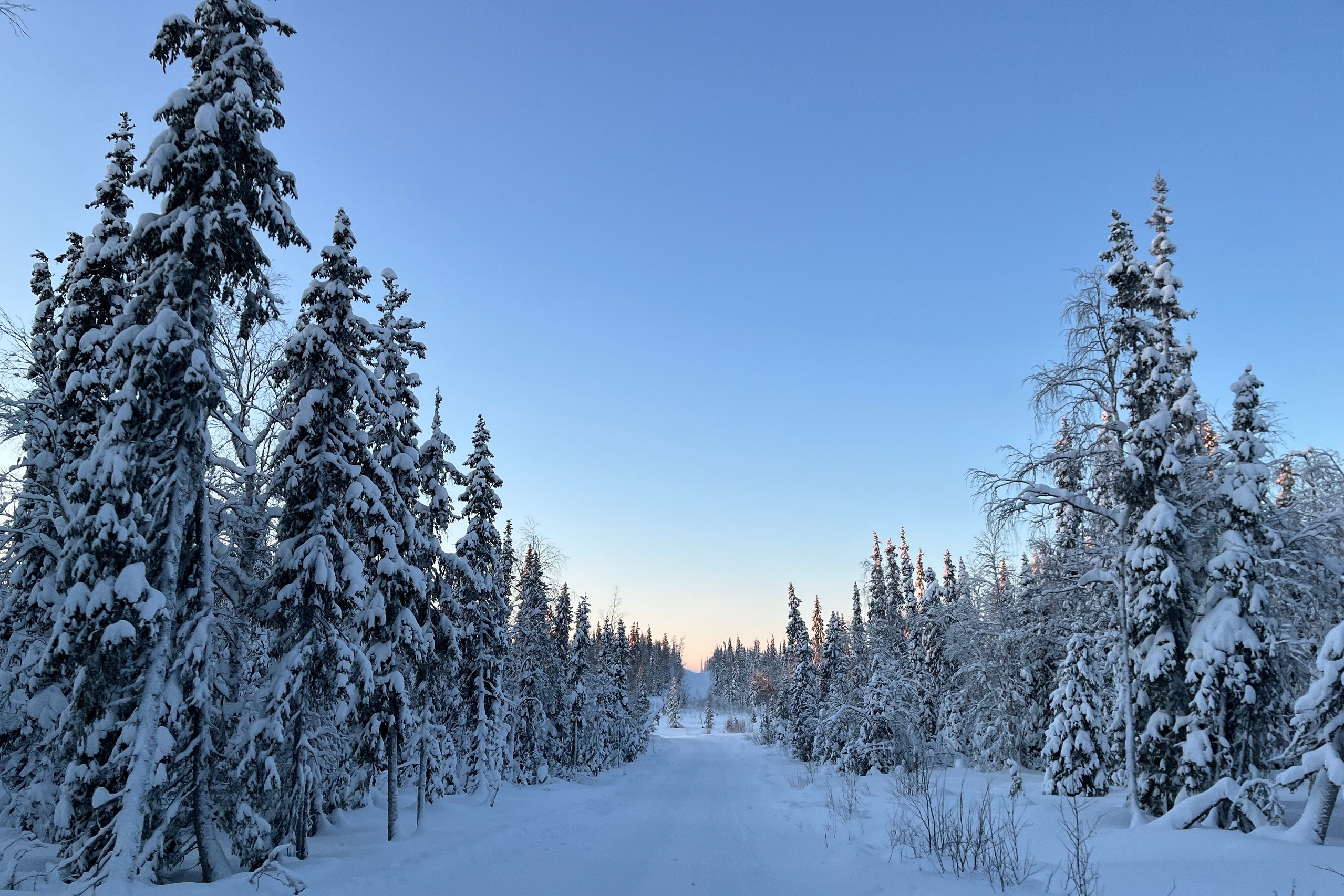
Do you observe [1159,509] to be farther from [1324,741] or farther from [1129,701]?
[1324,741]

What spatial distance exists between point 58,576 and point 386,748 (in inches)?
344

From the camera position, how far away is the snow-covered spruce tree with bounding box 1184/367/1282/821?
14.3 m

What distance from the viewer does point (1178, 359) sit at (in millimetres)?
17797

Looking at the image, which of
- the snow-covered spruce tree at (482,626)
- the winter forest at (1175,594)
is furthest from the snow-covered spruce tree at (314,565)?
the winter forest at (1175,594)

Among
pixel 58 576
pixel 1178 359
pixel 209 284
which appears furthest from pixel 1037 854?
pixel 209 284

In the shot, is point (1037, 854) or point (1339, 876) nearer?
point (1339, 876)

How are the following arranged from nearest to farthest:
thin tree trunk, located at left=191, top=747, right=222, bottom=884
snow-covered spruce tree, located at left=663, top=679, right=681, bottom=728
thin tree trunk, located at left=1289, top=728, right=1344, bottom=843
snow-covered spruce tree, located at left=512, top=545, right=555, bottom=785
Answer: thin tree trunk, located at left=191, top=747, right=222, bottom=884
thin tree trunk, located at left=1289, top=728, right=1344, bottom=843
snow-covered spruce tree, located at left=512, top=545, right=555, bottom=785
snow-covered spruce tree, located at left=663, top=679, right=681, bottom=728

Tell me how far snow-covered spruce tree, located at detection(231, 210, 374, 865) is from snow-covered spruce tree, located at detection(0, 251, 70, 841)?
373 cm

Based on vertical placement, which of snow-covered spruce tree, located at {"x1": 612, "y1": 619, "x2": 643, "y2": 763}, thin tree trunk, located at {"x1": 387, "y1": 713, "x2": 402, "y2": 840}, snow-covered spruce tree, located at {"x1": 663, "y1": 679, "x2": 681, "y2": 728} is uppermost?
thin tree trunk, located at {"x1": 387, "y1": 713, "x2": 402, "y2": 840}

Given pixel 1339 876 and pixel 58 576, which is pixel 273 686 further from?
pixel 1339 876

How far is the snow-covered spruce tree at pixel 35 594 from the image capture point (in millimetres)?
13109

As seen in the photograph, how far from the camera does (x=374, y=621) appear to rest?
15.3m

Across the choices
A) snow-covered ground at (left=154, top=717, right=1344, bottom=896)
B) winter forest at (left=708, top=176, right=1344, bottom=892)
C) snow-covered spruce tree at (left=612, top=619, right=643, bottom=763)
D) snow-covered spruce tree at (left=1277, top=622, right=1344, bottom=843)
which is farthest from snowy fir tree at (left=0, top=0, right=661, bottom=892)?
snow-covered spruce tree at (left=612, top=619, right=643, bottom=763)

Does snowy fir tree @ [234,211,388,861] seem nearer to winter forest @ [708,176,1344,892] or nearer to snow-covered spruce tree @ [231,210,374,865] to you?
snow-covered spruce tree @ [231,210,374,865]
